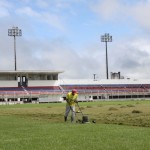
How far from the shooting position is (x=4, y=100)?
99812 millimetres

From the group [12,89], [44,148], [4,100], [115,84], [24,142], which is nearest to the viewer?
[44,148]

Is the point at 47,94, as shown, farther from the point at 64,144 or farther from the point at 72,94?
the point at 64,144

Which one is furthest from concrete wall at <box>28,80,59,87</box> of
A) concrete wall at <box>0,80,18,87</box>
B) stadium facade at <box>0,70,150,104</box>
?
concrete wall at <box>0,80,18,87</box>

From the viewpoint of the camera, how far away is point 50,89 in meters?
111

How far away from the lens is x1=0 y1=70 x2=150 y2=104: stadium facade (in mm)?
102625

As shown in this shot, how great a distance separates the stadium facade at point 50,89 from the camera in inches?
4040

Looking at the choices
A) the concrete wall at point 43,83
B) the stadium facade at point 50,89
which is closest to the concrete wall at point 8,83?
the stadium facade at point 50,89

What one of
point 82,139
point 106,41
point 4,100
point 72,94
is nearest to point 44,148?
point 82,139

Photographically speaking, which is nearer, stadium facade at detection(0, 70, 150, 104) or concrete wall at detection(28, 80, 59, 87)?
stadium facade at detection(0, 70, 150, 104)

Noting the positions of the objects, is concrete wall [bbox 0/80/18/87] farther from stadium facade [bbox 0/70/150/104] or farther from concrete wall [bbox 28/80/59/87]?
concrete wall [bbox 28/80/59/87]

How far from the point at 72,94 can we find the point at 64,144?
39.9 feet

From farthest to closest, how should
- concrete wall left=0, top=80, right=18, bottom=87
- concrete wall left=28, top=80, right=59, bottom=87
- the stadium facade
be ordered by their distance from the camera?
1. concrete wall left=28, top=80, right=59, bottom=87
2. concrete wall left=0, top=80, right=18, bottom=87
3. the stadium facade

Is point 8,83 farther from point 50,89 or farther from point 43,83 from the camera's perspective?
point 50,89

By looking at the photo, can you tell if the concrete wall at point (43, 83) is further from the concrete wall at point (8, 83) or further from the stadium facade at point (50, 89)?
the concrete wall at point (8, 83)
